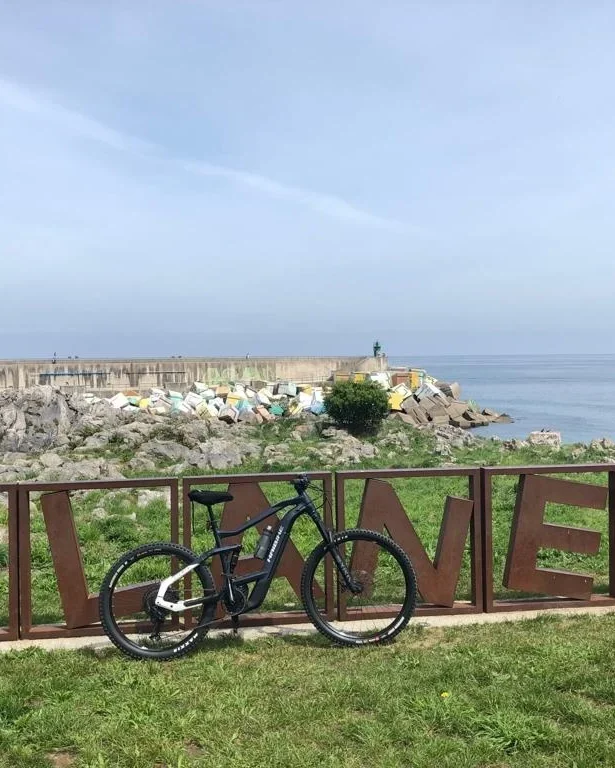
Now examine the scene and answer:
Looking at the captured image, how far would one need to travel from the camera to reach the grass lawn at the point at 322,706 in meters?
3.40

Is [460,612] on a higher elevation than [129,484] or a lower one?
lower

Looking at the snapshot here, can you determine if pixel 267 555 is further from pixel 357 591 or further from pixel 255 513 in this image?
pixel 357 591

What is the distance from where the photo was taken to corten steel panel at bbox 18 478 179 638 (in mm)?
5211

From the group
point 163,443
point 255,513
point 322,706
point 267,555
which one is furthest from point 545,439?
point 322,706

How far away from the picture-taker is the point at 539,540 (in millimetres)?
5699

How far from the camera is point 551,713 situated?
3.77m

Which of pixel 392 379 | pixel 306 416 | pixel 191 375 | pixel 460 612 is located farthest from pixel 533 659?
pixel 191 375

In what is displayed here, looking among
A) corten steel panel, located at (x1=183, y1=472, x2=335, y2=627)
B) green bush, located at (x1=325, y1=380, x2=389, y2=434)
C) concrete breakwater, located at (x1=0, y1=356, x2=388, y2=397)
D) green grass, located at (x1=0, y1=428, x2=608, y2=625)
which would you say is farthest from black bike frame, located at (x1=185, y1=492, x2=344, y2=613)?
concrete breakwater, located at (x1=0, y1=356, x2=388, y2=397)

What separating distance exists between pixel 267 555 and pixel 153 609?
2.52ft

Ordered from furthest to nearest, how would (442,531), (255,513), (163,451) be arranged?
1. (163,451)
2. (442,531)
3. (255,513)

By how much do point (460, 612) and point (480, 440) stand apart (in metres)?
21.5

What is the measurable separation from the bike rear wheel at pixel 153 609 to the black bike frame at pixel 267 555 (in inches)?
4.5

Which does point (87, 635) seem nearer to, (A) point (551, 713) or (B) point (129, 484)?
(B) point (129, 484)

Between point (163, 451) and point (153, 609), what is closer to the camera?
point (153, 609)
